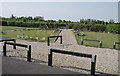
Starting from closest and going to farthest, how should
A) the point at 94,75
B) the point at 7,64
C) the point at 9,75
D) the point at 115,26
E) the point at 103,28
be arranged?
1. the point at 9,75
2. the point at 94,75
3. the point at 7,64
4. the point at 115,26
5. the point at 103,28

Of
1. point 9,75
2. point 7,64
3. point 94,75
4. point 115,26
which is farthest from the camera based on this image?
point 115,26

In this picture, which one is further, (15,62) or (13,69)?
(15,62)

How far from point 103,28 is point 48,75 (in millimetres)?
35429

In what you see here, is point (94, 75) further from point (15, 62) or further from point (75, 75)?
point (15, 62)

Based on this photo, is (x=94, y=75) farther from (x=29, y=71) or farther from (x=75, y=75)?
(x=29, y=71)

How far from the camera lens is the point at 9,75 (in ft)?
18.9

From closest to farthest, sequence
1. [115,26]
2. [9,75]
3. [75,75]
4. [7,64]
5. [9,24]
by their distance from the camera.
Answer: [9,75]
[75,75]
[7,64]
[115,26]
[9,24]

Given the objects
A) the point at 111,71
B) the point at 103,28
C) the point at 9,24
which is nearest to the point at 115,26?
the point at 103,28

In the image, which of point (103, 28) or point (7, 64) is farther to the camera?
point (103, 28)

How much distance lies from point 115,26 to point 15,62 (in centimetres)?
3043

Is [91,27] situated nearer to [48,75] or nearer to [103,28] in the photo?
[103,28]

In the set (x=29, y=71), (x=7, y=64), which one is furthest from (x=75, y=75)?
(x=7, y=64)

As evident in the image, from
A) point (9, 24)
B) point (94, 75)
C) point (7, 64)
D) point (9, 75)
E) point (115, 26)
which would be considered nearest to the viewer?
point (9, 75)

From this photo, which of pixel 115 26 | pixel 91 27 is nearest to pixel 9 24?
pixel 91 27
